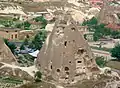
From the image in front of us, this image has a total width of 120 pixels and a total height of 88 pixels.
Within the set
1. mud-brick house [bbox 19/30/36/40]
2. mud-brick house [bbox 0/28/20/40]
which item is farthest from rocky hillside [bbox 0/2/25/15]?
mud-brick house [bbox 0/28/20/40]

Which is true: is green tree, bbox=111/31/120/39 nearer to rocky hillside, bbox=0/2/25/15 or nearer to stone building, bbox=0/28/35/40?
stone building, bbox=0/28/35/40

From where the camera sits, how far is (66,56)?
113ft

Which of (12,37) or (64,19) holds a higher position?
(64,19)

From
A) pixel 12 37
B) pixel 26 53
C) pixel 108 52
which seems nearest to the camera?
pixel 26 53

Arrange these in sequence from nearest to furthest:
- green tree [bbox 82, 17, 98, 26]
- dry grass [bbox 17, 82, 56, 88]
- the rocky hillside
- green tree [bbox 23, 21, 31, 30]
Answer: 1. dry grass [bbox 17, 82, 56, 88]
2. green tree [bbox 23, 21, 31, 30]
3. green tree [bbox 82, 17, 98, 26]
4. the rocky hillside

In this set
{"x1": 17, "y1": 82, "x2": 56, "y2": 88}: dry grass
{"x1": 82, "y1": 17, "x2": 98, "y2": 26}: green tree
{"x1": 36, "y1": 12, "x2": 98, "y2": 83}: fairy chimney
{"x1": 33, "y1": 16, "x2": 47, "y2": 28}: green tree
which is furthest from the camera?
{"x1": 82, "y1": 17, "x2": 98, "y2": 26}: green tree

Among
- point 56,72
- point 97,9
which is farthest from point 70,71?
point 97,9

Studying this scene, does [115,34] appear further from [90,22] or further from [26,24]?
[26,24]

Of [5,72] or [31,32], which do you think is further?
[31,32]

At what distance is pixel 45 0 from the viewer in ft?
385

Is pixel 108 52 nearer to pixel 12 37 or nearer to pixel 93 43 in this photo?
pixel 93 43

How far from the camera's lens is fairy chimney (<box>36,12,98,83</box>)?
3453 centimetres

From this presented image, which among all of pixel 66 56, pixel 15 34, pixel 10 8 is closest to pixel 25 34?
pixel 15 34

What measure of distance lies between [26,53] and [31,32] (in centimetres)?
1918
